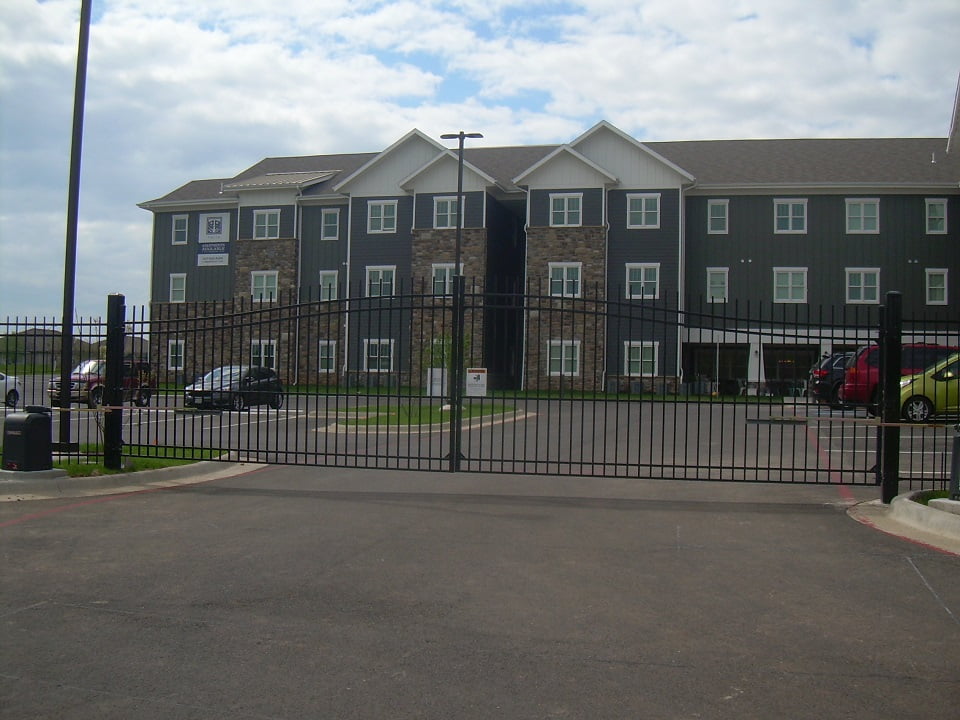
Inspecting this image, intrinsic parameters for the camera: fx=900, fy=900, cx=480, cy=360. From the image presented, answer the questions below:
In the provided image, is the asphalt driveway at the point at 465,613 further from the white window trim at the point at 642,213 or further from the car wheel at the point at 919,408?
the white window trim at the point at 642,213

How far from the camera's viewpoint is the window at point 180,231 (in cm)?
4847

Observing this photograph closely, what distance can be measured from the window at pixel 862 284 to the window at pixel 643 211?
922 cm

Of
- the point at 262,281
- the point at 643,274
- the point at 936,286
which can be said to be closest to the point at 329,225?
the point at 262,281

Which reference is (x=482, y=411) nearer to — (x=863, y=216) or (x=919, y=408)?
(x=919, y=408)

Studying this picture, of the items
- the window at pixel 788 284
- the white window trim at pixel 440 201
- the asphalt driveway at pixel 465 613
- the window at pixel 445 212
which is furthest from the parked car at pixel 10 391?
the window at pixel 788 284

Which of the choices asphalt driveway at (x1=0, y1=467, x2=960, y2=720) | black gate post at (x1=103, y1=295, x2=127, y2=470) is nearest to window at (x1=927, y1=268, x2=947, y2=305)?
asphalt driveway at (x1=0, y1=467, x2=960, y2=720)

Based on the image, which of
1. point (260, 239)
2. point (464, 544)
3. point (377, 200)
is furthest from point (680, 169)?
point (464, 544)

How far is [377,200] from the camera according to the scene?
4434cm

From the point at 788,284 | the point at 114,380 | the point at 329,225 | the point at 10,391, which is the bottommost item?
the point at 10,391

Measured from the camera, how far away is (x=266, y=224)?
152 feet

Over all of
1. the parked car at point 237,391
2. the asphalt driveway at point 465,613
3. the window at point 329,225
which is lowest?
the asphalt driveway at point 465,613

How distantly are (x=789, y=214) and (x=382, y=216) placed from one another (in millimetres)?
19377

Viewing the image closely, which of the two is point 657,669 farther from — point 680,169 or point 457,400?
point 680,169

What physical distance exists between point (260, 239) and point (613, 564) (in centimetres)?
4112
